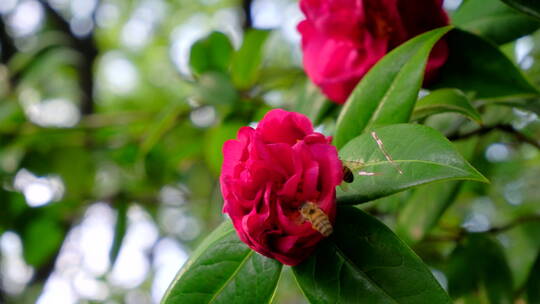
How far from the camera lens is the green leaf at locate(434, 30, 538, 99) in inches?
23.7

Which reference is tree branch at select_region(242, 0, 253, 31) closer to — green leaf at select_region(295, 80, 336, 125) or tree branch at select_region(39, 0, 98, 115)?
tree branch at select_region(39, 0, 98, 115)

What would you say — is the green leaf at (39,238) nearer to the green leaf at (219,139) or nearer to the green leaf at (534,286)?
the green leaf at (219,139)

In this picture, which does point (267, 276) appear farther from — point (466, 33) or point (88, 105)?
point (88, 105)

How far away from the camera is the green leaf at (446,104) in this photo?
1.76 ft

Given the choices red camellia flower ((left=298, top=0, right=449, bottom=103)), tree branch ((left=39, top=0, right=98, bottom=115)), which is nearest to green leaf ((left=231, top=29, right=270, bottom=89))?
red camellia flower ((left=298, top=0, right=449, bottom=103))

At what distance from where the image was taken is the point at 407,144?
Result: 0.43 meters

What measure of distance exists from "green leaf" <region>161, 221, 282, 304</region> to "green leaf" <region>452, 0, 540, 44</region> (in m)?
0.41

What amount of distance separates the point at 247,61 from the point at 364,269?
0.79m

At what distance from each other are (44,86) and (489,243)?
147 centimetres

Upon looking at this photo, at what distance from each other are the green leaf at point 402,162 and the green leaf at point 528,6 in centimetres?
19

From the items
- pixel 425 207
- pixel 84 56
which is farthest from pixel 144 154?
pixel 84 56

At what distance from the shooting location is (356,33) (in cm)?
63

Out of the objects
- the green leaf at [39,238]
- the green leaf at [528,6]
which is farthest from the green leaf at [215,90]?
the green leaf at [39,238]

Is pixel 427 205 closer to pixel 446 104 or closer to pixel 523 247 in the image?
pixel 446 104
